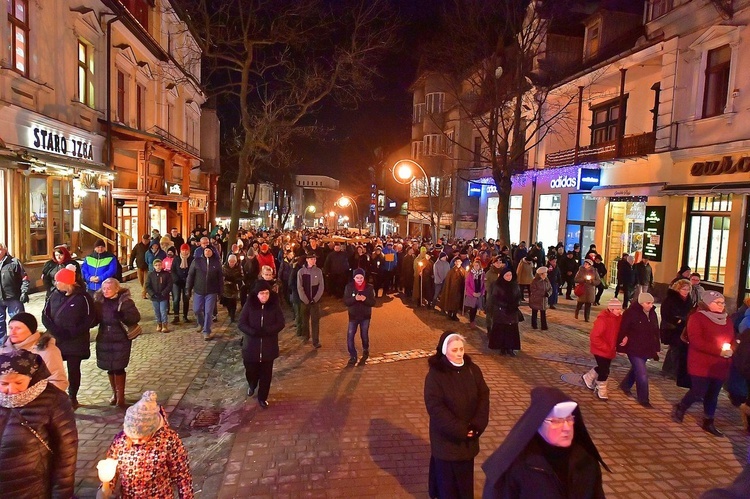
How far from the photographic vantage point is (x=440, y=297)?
514 inches

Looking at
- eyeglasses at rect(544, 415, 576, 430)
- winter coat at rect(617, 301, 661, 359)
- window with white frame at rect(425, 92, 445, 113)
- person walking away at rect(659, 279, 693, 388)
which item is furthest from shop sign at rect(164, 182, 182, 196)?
eyeglasses at rect(544, 415, 576, 430)

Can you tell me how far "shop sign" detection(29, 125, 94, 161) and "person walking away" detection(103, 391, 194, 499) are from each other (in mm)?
13005

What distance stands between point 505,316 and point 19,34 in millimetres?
13600

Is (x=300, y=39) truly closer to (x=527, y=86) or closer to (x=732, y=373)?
(x=527, y=86)

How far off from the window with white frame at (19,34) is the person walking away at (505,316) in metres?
12.6

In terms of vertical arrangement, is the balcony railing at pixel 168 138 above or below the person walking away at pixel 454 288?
above

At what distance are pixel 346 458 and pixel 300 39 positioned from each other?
16.3 meters

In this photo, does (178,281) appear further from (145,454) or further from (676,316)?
(676,316)

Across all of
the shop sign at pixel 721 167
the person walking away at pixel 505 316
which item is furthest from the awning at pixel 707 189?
the person walking away at pixel 505 316

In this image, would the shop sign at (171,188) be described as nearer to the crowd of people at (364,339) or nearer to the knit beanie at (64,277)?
the crowd of people at (364,339)

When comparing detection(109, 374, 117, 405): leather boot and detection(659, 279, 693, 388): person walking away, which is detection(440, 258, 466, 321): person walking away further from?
detection(109, 374, 117, 405): leather boot

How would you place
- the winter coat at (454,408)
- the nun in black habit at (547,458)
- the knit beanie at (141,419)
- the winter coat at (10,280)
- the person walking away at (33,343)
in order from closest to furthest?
the nun in black habit at (547,458) < the knit beanie at (141,419) < the winter coat at (454,408) < the person walking away at (33,343) < the winter coat at (10,280)

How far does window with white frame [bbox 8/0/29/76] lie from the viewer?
41.3 ft

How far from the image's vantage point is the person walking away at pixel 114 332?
21.2 ft
